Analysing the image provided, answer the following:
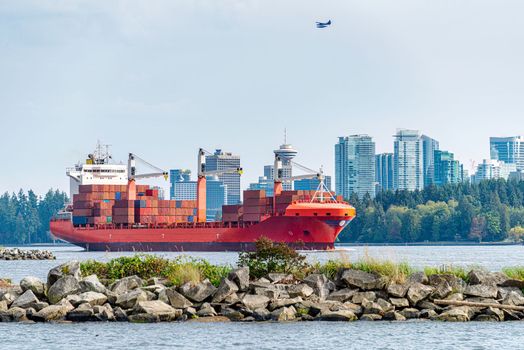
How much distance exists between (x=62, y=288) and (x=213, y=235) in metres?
79.8

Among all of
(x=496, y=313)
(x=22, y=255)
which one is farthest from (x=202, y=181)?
(x=496, y=313)

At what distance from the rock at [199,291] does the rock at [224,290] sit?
0.20 meters

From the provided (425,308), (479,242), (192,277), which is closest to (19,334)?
(192,277)

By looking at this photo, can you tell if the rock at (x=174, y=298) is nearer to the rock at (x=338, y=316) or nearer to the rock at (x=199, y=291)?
the rock at (x=199, y=291)

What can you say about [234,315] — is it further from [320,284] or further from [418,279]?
[418,279]

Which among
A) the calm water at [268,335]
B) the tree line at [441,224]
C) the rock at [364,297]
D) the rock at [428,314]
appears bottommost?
the calm water at [268,335]

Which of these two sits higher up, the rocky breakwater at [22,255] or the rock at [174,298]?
the rocky breakwater at [22,255]

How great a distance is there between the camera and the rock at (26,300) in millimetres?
34594

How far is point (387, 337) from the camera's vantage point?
30062 millimetres

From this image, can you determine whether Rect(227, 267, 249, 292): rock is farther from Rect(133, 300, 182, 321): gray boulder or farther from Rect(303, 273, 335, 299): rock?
Rect(133, 300, 182, 321): gray boulder

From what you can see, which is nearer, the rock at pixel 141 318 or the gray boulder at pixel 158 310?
the rock at pixel 141 318

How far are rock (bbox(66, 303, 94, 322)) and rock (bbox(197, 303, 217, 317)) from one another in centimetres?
306

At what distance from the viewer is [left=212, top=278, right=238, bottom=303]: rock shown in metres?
Result: 33.7

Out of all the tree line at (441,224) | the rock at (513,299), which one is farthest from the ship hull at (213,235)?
the tree line at (441,224)
